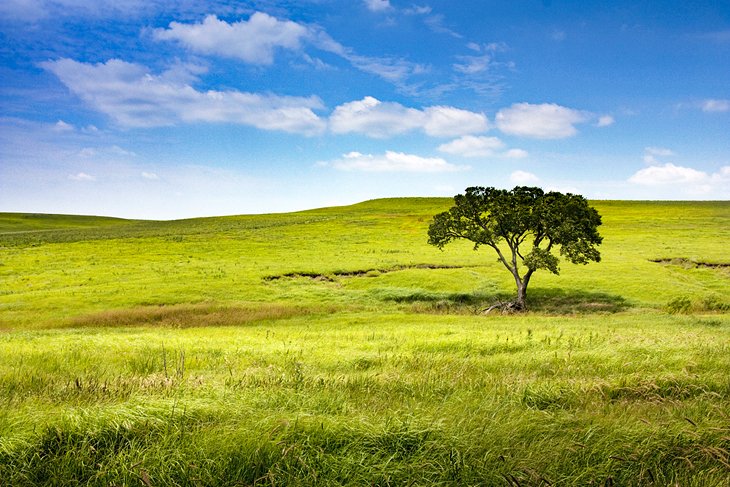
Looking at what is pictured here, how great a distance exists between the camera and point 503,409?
5.48 m

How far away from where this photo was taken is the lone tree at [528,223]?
36.7 meters

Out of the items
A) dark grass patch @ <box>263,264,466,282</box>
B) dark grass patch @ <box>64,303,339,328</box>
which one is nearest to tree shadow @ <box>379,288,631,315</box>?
dark grass patch @ <box>64,303,339,328</box>

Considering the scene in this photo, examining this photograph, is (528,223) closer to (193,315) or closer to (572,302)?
(572,302)

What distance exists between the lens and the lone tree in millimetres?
36719

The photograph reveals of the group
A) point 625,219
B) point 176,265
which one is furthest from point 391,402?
point 625,219

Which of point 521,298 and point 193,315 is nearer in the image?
point 193,315

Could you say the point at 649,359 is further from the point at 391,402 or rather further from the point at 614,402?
the point at 391,402

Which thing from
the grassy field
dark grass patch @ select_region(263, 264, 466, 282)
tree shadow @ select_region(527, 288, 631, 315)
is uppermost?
the grassy field

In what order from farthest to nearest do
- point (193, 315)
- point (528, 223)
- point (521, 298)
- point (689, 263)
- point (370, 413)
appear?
1. point (689, 263)
2. point (528, 223)
3. point (521, 298)
4. point (193, 315)
5. point (370, 413)

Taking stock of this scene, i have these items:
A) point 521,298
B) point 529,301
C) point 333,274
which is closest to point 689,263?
point 529,301

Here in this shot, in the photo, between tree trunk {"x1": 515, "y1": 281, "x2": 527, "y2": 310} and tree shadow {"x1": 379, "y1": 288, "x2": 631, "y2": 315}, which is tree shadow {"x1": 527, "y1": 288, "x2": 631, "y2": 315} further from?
tree trunk {"x1": 515, "y1": 281, "x2": 527, "y2": 310}

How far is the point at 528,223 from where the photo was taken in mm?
38250

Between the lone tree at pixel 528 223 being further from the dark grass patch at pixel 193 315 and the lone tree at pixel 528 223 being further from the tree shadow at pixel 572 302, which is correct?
the dark grass patch at pixel 193 315

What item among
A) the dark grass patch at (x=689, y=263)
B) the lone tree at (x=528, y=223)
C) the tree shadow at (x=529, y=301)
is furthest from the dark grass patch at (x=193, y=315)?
the dark grass patch at (x=689, y=263)
